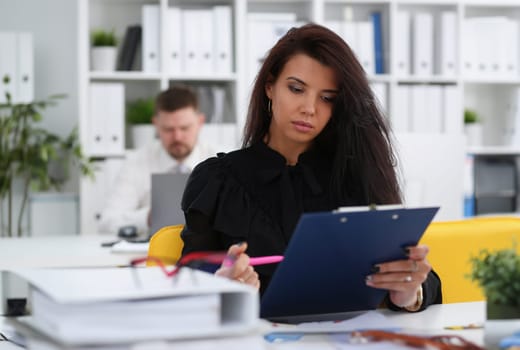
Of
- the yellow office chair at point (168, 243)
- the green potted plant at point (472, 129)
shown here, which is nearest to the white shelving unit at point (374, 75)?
the green potted plant at point (472, 129)

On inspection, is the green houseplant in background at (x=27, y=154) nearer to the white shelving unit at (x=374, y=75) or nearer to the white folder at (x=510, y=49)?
the white shelving unit at (x=374, y=75)

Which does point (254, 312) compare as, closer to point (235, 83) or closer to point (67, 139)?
point (235, 83)

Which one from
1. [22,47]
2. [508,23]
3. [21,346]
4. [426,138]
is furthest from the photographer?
[508,23]

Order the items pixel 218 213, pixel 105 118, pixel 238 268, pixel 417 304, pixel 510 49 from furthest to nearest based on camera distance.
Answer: pixel 510 49, pixel 105 118, pixel 218 213, pixel 417 304, pixel 238 268

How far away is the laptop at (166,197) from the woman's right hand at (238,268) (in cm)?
164

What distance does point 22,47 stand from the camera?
14.7 feet

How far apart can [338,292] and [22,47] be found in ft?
11.4

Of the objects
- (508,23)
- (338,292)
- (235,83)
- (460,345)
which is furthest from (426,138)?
(460,345)

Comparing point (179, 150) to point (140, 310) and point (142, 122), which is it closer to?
point (142, 122)

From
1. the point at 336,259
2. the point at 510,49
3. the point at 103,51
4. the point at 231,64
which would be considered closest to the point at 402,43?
the point at 510,49

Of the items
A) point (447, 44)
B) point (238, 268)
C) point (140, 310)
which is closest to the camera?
point (140, 310)

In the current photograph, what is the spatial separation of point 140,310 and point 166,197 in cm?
216

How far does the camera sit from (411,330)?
1283 mm

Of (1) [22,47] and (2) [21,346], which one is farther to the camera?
(1) [22,47]
